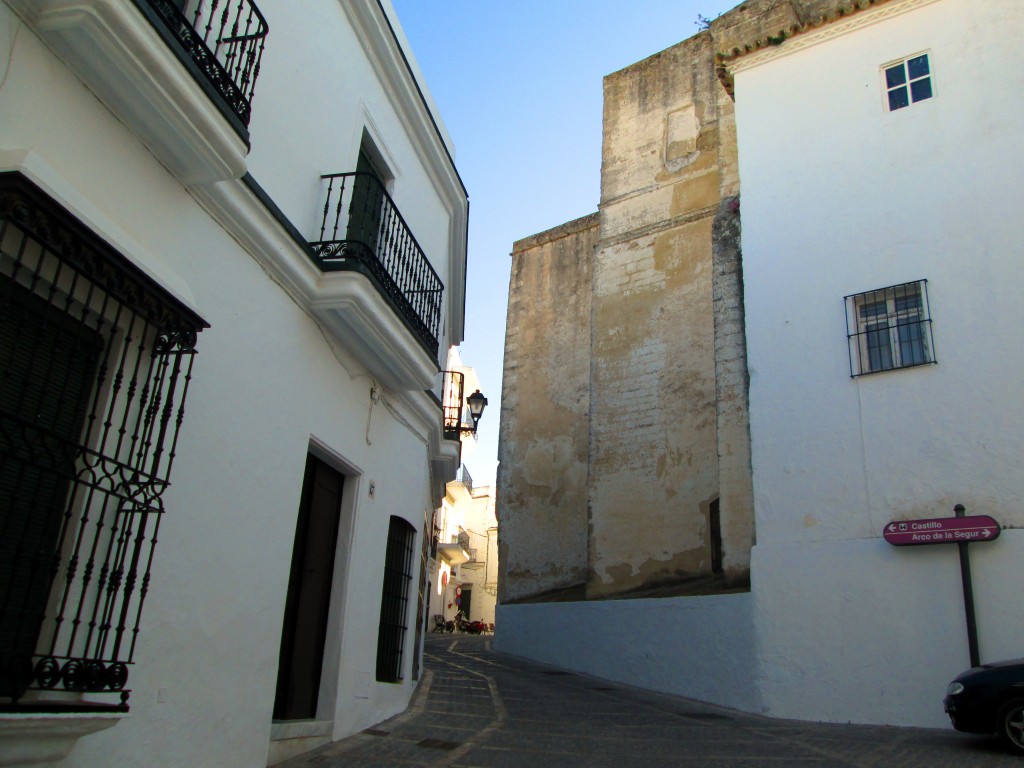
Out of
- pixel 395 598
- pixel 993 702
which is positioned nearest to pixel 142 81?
pixel 395 598

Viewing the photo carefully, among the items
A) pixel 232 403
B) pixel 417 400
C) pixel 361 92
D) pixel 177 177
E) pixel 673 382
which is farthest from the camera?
pixel 673 382

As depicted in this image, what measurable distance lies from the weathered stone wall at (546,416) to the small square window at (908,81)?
8.06 meters

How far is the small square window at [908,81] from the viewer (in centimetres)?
966

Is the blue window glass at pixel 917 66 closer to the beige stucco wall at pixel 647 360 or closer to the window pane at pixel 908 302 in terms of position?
the beige stucco wall at pixel 647 360

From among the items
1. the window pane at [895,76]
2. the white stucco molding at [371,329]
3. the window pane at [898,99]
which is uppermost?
the window pane at [895,76]

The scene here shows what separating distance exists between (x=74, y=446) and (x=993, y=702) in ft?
21.6

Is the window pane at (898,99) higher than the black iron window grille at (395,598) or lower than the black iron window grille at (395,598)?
higher

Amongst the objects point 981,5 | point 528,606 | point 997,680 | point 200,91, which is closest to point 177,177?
point 200,91

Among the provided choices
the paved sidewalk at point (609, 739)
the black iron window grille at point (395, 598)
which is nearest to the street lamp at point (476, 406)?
the black iron window grille at point (395, 598)

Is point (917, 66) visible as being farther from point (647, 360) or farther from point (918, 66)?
point (647, 360)

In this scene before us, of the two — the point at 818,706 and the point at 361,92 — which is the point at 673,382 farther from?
the point at 361,92

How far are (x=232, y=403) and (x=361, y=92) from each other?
3.46 metres

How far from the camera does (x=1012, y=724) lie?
613 cm

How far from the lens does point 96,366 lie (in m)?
3.90
